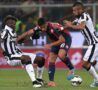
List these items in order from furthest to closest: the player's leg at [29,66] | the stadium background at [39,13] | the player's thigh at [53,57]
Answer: the stadium background at [39,13] < the player's thigh at [53,57] < the player's leg at [29,66]

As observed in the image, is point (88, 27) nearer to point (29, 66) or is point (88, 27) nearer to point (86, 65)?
point (86, 65)

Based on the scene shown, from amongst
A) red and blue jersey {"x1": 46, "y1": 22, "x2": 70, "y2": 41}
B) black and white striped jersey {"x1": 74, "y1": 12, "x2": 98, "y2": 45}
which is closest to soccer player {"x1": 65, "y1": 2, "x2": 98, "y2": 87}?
black and white striped jersey {"x1": 74, "y1": 12, "x2": 98, "y2": 45}

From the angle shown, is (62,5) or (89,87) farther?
(62,5)

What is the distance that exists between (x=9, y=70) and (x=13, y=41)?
24.2 feet

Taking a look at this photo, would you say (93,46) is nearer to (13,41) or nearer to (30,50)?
(13,41)

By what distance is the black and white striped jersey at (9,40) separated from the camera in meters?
15.7

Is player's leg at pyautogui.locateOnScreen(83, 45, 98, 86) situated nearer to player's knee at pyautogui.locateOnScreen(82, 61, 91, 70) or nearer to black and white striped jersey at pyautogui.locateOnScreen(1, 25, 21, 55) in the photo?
player's knee at pyautogui.locateOnScreen(82, 61, 91, 70)

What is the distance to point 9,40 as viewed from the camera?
1591 centimetres

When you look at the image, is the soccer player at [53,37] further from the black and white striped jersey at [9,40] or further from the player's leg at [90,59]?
the player's leg at [90,59]

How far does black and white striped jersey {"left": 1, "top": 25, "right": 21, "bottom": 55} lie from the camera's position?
1574 centimetres

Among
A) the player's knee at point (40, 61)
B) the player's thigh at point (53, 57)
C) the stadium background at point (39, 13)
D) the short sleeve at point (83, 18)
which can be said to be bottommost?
the stadium background at point (39, 13)

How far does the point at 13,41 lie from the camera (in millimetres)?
15867

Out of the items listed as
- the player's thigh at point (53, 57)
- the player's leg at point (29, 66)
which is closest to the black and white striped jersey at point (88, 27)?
the player's thigh at point (53, 57)

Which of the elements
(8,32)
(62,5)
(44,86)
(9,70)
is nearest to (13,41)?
(8,32)
